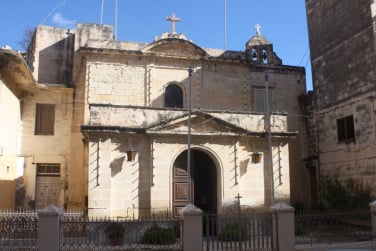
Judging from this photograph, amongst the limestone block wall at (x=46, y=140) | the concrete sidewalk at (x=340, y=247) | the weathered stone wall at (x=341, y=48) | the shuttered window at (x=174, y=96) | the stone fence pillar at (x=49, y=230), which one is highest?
the weathered stone wall at (x=341, y=48)

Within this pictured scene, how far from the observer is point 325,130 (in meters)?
20.6

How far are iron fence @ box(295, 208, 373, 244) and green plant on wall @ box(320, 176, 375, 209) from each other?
3073 millimetres

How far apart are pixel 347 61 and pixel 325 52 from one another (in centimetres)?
185

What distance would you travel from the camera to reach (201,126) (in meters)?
16.3

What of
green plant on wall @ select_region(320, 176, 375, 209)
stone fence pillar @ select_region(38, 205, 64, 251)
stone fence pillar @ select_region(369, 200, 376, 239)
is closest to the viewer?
stone fence pillar @ select_region(38, 205, 64, 251)

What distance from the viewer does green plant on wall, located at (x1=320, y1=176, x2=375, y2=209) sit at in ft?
57.5

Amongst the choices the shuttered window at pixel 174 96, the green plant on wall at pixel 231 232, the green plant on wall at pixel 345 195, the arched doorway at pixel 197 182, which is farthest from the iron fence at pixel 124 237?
the green plant on wall at pixel 345 195

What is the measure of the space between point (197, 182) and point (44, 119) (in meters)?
8.55

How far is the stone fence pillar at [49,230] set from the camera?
10320mm

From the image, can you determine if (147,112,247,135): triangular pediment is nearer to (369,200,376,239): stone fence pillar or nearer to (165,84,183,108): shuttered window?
(165,84,183,108): shuttered window

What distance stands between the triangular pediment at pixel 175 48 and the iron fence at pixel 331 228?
410 inches

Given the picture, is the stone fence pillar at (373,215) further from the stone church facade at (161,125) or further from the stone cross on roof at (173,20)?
the stone cross on roof at (173,20)

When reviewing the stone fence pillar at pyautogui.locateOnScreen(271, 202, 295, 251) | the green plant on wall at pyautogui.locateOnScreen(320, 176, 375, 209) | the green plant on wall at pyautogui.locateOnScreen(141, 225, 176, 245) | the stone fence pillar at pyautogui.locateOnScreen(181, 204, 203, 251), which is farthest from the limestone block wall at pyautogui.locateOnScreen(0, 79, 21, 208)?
the green plant on wall at pyautogui.locateOnScreen(320, 176, 375, 209)

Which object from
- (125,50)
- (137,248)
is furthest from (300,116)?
(137,248)
